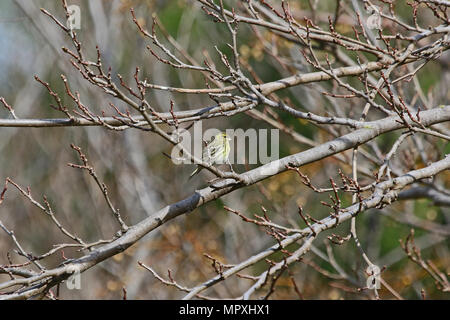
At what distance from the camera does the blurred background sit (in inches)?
319

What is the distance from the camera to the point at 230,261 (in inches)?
347

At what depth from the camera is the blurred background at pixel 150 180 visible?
26.6 ft

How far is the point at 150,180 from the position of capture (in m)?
8.84

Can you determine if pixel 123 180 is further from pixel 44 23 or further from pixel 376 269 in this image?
pixel 376 269
